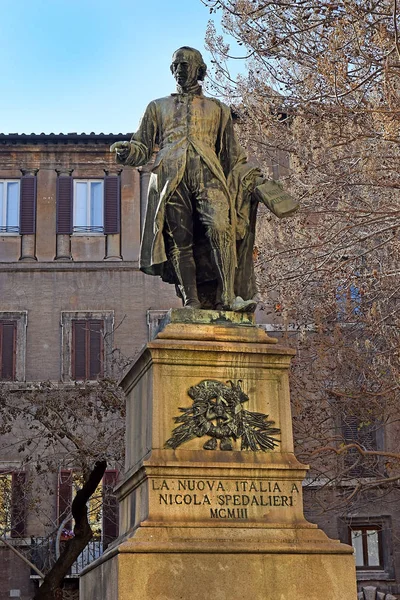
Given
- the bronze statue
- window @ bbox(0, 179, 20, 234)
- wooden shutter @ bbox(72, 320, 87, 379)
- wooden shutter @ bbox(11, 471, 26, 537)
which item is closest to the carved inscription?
the bronze statue

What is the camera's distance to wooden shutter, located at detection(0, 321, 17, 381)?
29438 millimetres

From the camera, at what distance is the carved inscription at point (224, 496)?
7.93 metres

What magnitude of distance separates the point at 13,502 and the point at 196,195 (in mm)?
18684

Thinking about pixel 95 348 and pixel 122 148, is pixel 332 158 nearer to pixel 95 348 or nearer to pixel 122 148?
pixel 122 148

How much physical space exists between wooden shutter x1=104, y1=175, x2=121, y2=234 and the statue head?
2132 centimetres

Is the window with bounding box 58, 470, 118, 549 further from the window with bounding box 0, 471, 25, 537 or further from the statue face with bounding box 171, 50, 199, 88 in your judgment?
the statue face with bounding box 171, 50, 199, 88

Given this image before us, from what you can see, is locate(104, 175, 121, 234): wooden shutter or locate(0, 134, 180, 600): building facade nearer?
locate(0, 134, 180, 600): building facade

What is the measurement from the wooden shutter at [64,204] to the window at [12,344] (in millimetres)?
2864

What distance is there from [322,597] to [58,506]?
20083 mm

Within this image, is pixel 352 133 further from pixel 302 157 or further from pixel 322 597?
pixel 322 597

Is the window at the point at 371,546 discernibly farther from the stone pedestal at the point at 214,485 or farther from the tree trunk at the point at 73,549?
the stone pedestal at the point at 214,485

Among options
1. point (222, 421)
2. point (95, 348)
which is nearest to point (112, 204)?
point (95, 348)

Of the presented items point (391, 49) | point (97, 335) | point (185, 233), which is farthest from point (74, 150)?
point (185, 233)

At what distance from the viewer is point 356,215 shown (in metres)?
15.5
